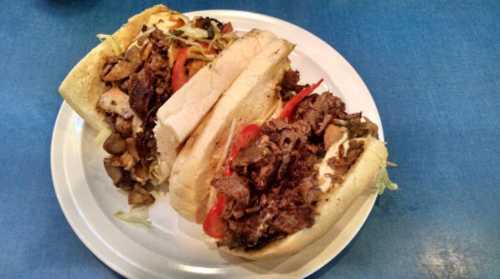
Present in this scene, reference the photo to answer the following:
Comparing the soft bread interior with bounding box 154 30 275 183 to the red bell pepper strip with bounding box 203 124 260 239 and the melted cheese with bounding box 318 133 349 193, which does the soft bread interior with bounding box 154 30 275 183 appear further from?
the melted cheese with bounding box 318 133 349 193

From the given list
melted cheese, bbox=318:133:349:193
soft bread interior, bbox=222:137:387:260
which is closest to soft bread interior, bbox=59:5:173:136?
soft bread interior, bbox=222:137:387:260

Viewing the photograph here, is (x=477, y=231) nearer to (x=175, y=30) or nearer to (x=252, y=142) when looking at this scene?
(x=252, y=142)

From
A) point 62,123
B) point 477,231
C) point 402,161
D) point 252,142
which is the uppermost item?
point 252,142

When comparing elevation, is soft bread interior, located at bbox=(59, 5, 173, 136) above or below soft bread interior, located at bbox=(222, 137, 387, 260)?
above

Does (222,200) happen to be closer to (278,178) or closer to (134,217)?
(278,178)

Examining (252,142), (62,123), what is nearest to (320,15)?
(252,142)

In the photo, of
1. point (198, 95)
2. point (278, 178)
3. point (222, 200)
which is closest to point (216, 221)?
point (222, 200)
